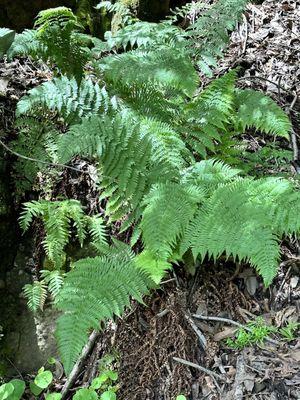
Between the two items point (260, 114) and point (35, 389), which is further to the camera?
point (260, 114)

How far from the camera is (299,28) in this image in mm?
3938

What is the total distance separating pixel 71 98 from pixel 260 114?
1168mm

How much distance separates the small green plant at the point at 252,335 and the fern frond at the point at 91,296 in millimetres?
538

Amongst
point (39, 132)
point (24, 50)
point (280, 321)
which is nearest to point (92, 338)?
point (280, 321)

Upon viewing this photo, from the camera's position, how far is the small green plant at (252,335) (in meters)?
2.30

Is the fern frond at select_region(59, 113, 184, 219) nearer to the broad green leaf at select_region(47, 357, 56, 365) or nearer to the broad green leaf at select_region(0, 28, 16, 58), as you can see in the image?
the broad green leaf at select_region(0, 28, 16, 58)

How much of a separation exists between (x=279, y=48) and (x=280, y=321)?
239 cm

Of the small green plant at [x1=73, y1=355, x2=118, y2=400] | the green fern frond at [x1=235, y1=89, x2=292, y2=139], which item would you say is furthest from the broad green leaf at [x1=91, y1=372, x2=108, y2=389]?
the green fern frond at [x1=235, y1=89, x2=292, y2=139]

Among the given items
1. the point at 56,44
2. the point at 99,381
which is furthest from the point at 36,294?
the point at 56,44

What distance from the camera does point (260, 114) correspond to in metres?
2.79

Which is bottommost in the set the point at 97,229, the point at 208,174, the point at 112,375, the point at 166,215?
the point at 112,375

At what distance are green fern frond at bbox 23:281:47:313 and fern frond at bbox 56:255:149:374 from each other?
2.12 ft

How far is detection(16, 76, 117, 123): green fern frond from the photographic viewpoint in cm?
278

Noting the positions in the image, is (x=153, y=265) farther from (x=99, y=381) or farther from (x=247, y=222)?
(x=99, y=381)
